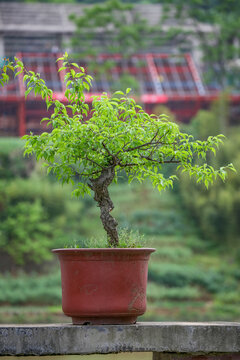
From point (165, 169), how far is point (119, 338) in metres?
12.3

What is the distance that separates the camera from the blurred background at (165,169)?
12.7 m

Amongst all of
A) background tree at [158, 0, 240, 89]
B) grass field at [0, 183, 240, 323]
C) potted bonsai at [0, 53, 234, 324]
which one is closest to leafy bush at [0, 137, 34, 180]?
grass field at [0, 183, 240, 323]

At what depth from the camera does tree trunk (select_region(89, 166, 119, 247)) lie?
3053mm

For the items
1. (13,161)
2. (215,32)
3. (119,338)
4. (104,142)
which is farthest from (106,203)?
(215,32)

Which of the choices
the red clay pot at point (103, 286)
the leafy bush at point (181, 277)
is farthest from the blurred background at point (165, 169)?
the red clay pot at point (103, 286)

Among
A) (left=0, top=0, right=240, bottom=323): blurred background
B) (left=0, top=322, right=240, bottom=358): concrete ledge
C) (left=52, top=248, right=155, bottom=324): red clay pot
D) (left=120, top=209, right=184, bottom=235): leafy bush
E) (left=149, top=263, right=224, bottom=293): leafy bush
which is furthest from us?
(left=120, top=209, right=184, bottom=235): leafy bush

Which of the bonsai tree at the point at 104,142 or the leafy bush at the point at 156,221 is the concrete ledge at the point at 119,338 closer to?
the bonsai tree at the point at 104,142

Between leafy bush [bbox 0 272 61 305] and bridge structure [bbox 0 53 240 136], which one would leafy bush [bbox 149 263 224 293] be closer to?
leafy bush [bbox 0 272 61 305]

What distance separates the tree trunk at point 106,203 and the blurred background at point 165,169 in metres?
8.09

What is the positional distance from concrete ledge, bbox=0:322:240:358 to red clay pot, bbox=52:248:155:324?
9 centimetres

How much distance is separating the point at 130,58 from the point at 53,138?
602 inches

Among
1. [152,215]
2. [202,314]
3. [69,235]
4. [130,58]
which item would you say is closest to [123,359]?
[202,314]

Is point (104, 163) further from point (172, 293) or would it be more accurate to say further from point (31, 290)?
point (31, 290)

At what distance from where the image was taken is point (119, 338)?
2.67m
